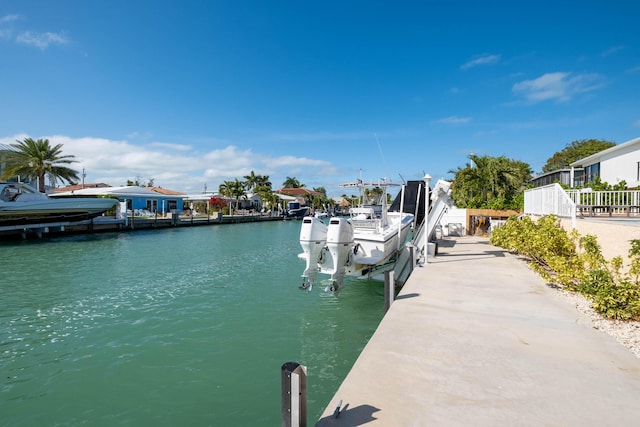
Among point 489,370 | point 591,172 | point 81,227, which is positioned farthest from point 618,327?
point 81,227

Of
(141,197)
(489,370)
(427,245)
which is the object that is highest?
(141,197)

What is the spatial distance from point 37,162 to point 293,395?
151 ft

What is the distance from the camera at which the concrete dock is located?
10.00 feet

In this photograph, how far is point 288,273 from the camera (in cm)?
1529

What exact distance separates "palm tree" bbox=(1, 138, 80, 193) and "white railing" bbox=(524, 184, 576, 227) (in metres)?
44.5

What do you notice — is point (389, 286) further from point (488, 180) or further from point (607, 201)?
point (488, 180)

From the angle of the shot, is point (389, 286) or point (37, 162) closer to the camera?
point (389, 286)

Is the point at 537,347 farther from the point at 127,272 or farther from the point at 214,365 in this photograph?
the point at 127,272

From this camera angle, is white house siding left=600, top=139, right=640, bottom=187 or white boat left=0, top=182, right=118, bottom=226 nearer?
white house siding left=600, top=139, right=640, bottom=187

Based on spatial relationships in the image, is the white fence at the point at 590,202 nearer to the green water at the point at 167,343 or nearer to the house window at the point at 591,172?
the green water at the point at 167,343

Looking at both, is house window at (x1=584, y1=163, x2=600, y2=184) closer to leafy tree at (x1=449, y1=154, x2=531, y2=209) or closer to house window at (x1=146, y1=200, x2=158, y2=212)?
leafy tree at (x1=449, y1=154, x2=531, y2=209)

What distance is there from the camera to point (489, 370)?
3885mm

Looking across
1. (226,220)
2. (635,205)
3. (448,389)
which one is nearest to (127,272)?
(448,389)

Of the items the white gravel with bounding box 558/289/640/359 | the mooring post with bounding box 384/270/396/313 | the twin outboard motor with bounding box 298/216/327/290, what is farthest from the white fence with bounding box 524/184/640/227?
the twin outboard motor with bounding box 298/216/327/290
